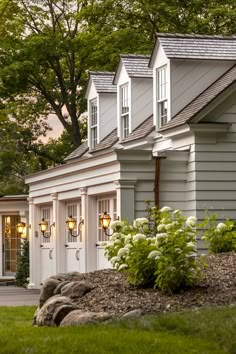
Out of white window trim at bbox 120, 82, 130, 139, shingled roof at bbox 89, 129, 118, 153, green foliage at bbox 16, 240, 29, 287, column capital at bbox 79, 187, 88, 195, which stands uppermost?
white window trim at bbox 120, 82, 130, 139

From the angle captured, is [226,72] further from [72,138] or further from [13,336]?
[72,138]

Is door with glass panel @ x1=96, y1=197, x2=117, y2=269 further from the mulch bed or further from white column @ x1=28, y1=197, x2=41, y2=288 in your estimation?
the mulch bed

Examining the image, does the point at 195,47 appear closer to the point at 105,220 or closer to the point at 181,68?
the point at 181,68

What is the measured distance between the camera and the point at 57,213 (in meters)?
30.0

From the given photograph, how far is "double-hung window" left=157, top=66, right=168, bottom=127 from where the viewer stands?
87.0 ft

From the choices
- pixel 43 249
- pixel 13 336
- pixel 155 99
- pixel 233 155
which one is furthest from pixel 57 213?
pixel 13 336

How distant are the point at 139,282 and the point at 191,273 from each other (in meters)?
0.90

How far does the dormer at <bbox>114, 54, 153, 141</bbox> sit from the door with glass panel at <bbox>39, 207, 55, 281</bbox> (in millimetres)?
4445

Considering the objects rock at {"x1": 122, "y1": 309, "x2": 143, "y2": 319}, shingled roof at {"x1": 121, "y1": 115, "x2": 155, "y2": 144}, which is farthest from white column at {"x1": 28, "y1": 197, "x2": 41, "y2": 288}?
rock at {"x1": 122, "y1": 309, "x2": 143, "y2": 319}

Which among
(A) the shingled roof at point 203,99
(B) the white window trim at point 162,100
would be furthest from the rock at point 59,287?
(B) the white window trim at point 162,100

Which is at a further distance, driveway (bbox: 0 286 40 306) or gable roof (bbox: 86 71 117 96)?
gable roof (bbox: 86 71 117 96)

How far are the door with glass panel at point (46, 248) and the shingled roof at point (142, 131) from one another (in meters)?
4.67

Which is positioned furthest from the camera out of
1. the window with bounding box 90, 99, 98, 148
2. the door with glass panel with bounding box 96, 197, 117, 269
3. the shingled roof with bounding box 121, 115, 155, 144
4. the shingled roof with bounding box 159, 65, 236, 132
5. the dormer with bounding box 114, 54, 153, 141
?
the window with bounding box 90, 99, 98, 148

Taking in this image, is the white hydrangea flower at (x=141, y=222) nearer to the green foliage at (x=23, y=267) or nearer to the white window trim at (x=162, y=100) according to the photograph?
the white window trim at (x=162, y=100)
